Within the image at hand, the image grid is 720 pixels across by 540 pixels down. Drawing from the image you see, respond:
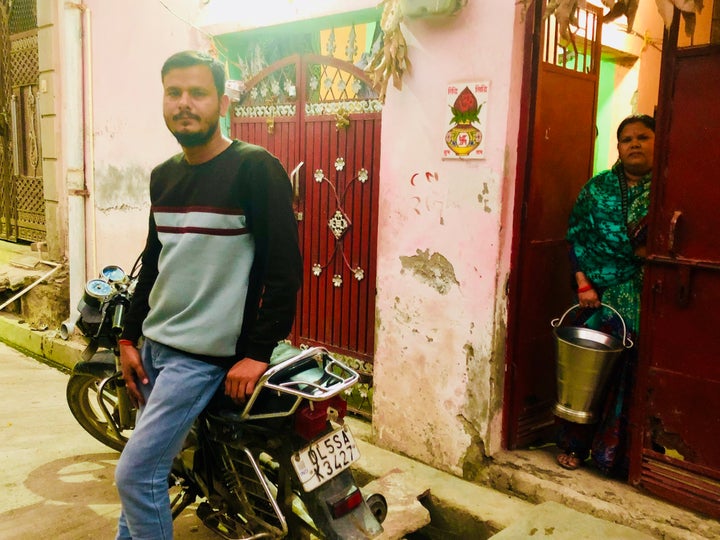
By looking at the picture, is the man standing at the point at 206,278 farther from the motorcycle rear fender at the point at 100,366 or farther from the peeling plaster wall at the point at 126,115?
the peeling plaster wall at the point at 126,115

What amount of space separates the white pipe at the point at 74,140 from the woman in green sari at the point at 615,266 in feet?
15.2

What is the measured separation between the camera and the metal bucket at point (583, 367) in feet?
11.5

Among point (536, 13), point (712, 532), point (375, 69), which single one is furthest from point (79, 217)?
point (712, 532)

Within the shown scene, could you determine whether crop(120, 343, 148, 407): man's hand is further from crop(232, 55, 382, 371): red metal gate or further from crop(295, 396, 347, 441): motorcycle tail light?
crop(232, 55, 382, 371): red metal gate

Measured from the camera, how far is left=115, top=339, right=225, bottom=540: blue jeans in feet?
8.38

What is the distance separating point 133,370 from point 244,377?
0.67 metres

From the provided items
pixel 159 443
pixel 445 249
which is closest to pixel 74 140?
pixel 445 249

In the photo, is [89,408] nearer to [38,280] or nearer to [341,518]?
[341,518]

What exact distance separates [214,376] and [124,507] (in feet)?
1.94

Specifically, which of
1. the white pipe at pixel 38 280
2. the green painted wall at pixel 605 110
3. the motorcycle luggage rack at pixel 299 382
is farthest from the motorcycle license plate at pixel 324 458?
the white pipe at pixel 38 280

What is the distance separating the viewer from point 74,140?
6.48 meters

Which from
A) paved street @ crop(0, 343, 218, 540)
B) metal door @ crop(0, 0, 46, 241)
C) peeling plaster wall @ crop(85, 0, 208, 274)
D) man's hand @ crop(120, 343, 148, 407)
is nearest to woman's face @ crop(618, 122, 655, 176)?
man's hand @ crop(120, 343, 148, 407)

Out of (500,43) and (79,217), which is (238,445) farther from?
(79,217)

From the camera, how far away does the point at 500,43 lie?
3.58 m
